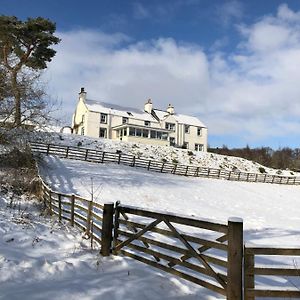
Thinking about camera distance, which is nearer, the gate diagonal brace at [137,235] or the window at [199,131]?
the gate diagonal brace at [137,235]

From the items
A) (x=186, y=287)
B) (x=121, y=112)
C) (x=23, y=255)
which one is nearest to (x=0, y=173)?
(x=23, y=255)

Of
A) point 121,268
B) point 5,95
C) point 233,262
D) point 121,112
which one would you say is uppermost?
point 121,112

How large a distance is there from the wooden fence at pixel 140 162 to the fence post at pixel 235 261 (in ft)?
88.4

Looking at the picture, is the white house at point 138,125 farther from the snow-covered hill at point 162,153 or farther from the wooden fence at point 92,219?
the wooden fence at point 92,219

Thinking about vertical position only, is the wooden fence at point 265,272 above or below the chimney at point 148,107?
below

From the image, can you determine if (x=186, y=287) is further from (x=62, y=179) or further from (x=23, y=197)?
(x=62, y=179)

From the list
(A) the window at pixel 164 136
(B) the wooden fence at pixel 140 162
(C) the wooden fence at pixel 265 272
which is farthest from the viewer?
(A) the window at pixel 164 136

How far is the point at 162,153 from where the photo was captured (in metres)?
48.6

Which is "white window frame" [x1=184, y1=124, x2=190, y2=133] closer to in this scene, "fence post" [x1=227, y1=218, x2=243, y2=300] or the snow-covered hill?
the snow-covered hill

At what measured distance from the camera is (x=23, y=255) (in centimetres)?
718

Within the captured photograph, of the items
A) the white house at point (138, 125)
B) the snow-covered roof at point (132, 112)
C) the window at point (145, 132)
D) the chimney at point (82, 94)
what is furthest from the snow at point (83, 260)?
the chimney at point (82, 94)

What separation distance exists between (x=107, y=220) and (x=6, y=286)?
2.71 m

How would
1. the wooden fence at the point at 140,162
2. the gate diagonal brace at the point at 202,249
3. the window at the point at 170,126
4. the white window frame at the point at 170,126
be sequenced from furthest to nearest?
the window at the point at 170,126, the white window frame at the point at 170,126, the wooden fence at the point at 140,162, the gate diagonal brace at the point at 202,249

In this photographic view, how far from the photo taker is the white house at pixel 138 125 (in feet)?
178
